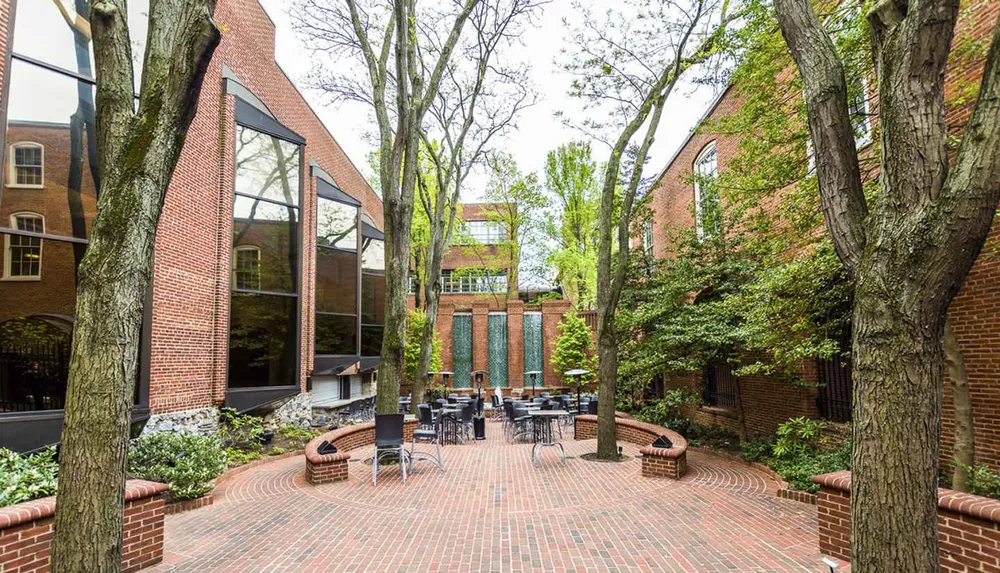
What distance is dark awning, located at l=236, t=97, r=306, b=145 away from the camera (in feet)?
39.0

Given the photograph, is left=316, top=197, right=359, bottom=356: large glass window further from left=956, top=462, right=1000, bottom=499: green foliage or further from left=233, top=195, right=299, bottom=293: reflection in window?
left=956, top=462, right=1000, bottom=499: green foliage

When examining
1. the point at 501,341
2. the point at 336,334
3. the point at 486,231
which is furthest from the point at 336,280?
the point at 486,231

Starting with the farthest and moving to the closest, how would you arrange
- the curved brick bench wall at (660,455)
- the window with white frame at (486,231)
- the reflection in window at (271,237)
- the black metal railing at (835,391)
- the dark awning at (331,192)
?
1. the window with white frame at (486,231)
2. the dark awning at (331,192)
3. the reflection in window at (271,237)
4. the black metal railing at (835,391)
5. the curved brick bench wall at (660,455)

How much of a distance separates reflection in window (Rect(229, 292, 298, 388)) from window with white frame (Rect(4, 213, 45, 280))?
4.21 metres

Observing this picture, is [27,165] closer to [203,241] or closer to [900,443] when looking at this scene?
[203,241]

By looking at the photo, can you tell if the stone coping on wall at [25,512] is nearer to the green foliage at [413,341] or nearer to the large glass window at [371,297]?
the large glass window at [371,297]

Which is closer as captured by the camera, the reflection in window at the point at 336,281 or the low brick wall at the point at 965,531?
the low brick wall at the point at 965,531

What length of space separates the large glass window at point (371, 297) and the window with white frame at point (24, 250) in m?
12.7

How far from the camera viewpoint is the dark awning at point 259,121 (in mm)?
11875

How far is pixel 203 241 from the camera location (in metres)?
10.4

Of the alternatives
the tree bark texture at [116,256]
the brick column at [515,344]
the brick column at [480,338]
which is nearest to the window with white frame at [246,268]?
the tree bark texture at [116,256]

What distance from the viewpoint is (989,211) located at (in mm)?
2584

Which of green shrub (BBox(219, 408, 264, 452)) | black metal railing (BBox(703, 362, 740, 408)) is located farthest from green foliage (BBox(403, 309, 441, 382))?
black metal railing (BBox(703, 362, 740, 408))

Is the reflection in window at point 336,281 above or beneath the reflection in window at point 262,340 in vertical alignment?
above
